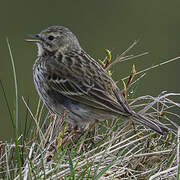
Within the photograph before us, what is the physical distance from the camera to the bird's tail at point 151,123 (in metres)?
5.73

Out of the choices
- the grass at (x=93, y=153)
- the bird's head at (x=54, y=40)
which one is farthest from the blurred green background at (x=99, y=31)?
the grass at (x=93, y=153)

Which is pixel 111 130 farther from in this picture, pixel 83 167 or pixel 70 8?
pixel 70 8

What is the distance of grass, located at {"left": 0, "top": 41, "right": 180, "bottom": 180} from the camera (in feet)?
16.8

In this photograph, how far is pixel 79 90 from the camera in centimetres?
641

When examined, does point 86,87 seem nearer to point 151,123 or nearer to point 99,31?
point 151,123

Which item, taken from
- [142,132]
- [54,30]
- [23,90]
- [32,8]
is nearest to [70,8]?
[32,8]

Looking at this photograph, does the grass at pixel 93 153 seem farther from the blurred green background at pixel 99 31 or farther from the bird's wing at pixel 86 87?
the blurred green background at pixel 99 31

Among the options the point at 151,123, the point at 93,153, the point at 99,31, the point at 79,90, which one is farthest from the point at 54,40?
the point at 99,31

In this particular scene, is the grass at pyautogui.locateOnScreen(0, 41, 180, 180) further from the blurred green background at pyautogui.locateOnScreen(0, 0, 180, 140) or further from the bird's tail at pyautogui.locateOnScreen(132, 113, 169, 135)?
the blurred green background at pyautogui.locateOnScreen(0, 0, 180, 140)

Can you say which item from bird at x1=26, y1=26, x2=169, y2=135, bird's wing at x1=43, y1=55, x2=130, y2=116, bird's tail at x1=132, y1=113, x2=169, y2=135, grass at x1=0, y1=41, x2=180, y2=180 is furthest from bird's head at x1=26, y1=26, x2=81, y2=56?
bird's tail at x1=132, y1=113, x2=169, y2=135

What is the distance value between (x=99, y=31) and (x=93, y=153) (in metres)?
11.4

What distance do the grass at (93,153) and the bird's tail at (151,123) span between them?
0.11 metres

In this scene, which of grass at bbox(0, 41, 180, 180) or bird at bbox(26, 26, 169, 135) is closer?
grass at bbox(0, 41, 180, 180)

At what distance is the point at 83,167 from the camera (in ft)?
17.2
